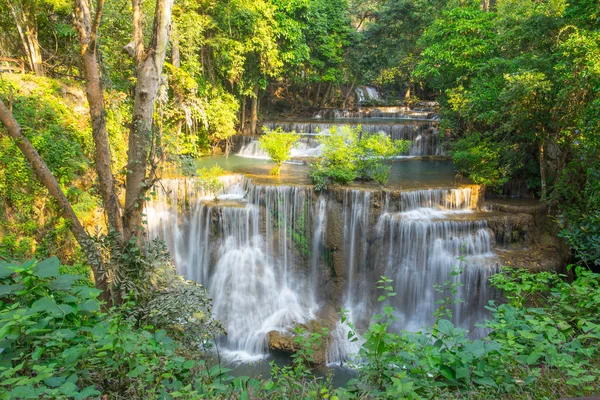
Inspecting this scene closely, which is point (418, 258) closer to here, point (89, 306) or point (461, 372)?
point (461, 372)

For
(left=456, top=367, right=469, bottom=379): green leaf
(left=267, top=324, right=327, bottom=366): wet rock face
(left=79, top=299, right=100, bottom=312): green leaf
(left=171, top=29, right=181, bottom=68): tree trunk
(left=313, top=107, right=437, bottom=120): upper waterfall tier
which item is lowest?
(left=267, top=324, right=327, bottom=366): wet rock face

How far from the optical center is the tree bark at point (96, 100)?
14.8 feet

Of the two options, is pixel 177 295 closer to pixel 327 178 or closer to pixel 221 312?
pixel 221 312

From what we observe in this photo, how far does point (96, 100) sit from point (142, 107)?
541 mm

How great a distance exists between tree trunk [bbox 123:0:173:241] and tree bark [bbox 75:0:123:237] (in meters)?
0.21

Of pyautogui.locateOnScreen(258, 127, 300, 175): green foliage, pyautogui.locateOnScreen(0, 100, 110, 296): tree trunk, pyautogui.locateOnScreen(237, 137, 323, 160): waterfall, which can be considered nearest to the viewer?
pyautogui.locateOnScreen(0, 100, 110, 296): tree trunk

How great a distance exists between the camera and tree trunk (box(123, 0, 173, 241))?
493 cm

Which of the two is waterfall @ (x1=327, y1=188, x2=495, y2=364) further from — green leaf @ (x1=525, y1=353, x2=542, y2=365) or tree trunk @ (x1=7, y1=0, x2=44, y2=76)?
tree trunk @ (x1=7, y1=0, x2=44, y2=76)

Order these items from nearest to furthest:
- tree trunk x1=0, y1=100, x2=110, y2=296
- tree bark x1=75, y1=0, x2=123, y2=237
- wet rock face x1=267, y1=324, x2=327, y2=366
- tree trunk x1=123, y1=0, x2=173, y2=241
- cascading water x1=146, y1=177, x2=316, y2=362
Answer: tree trunk x1=0, y1=100, x2=110, y2=296
tree bark x1=75, y1=0, x2=123, y2=237
tree trunk x1=123, y1=0, x2=173, y2=241
wet rock face x1=267, y1=324, x2=327, y2=366
cascading water x1=146, y1=177, x2=316, y2=362

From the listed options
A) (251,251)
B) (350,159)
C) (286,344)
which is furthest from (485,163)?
(286,344)

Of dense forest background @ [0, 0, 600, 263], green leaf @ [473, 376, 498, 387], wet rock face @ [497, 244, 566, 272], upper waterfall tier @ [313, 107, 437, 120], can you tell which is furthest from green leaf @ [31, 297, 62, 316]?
upper waterfall tier @ [313, 107, 437, 120]

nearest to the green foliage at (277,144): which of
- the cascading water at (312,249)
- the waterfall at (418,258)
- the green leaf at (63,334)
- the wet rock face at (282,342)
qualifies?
the cascading water at (312,249)

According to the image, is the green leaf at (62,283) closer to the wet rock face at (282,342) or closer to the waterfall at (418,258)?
the wet rock face at (282,342)

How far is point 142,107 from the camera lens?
16.3 feet
